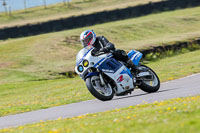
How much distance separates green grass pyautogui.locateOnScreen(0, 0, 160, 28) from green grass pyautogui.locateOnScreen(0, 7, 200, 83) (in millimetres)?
6653

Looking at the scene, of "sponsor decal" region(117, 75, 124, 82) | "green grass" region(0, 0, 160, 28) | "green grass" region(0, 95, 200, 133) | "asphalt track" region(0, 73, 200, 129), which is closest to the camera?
"green grass" region(0, 95, 200, 133)

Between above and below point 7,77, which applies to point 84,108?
above

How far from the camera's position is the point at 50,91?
2009 centimetres

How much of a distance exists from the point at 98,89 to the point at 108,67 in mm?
756

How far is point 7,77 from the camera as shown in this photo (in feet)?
96.0

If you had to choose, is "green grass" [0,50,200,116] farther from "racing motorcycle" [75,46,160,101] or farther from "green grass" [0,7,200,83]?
"green grass" [0,7,200,83]

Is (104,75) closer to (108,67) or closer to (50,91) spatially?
(108,67)

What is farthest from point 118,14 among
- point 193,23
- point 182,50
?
point 182,50

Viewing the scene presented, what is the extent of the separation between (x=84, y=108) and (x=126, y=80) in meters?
1.59

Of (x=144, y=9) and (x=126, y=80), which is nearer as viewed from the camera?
(x=126, y=80)

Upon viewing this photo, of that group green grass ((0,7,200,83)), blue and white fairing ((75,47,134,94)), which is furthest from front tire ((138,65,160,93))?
green grass ((0,7,200,83))

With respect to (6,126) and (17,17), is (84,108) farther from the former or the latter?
(17,17)

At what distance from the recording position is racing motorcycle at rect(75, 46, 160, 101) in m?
11.7

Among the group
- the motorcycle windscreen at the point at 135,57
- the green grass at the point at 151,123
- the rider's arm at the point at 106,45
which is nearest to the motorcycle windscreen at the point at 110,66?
the rider's arm at the point at 106,45
